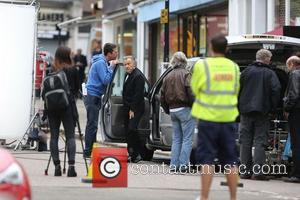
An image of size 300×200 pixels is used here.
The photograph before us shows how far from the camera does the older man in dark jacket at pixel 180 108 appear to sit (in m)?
13.1

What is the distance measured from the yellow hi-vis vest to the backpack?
10.2 ft

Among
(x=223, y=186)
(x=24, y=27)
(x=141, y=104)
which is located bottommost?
(x=223, y=186)

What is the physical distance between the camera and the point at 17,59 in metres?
16.4

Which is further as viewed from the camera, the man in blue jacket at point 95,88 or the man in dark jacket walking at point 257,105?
the man in blue jacket at point 95,88

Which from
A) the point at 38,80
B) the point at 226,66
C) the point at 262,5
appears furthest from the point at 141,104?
the point at 262,5

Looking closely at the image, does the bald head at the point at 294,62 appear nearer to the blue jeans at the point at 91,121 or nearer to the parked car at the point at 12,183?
the blue jeans at the point at 91,121

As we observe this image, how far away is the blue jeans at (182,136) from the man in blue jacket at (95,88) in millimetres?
2289

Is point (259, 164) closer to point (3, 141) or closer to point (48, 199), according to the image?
point (48, 199)

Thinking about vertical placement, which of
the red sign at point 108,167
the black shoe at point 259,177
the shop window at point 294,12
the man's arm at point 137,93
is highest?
the shop window at point 294,12


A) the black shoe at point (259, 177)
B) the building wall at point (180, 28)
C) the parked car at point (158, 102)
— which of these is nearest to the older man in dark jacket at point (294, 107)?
the black shoe at point (259, 177)

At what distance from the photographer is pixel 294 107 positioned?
12516 millimetres

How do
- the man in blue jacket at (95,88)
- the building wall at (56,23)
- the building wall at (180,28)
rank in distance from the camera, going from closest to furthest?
the man in blue jacket at (95,88), the building wall at (180,28), the building wall at (56,23)

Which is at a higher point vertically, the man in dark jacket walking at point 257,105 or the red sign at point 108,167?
the man in dark jacket walking at point 257,105

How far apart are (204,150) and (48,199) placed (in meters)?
2.07
